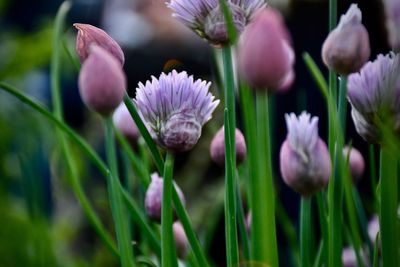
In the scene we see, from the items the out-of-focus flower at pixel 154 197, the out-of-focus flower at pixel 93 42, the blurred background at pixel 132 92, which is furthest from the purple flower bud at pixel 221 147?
the blurred background at pixel 132 92

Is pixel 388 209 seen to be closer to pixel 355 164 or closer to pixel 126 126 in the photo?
pixel 355 164

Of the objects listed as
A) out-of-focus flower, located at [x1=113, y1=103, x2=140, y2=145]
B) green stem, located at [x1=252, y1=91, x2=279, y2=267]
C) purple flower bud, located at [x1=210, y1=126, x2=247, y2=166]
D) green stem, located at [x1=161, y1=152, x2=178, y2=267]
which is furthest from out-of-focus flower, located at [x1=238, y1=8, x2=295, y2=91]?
out-of-focus flower, located at [x1=113, y1=103, x2=140, y2=145]

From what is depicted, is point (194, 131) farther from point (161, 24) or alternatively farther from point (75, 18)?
point (75, 18)

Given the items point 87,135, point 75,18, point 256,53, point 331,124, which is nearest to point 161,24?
point 87,135

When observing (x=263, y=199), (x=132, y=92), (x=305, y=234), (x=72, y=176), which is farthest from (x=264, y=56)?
(x=132, y=92)

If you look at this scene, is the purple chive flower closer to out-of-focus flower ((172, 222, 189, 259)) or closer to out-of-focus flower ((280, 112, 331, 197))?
out-of-focus flower ((280, 112, 331, 197))

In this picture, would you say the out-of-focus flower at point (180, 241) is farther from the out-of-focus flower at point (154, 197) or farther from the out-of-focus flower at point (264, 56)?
the out-of-focus flower at point (264, 56)
